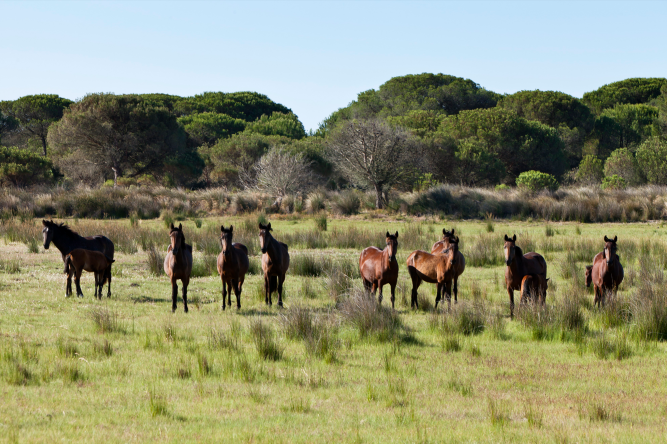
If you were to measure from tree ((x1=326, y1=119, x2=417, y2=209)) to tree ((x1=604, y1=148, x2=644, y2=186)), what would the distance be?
60.3 ft

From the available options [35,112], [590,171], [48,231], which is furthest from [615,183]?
[35,112]

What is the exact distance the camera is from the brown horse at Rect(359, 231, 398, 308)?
11016mm

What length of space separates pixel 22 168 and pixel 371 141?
79.1ft

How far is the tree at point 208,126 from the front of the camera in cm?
6197

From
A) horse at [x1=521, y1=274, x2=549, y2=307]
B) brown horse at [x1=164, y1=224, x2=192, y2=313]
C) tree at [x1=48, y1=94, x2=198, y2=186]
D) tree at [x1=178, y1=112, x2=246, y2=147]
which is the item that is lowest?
horse at [x1=521, y1=274, x2=549, y2=307]

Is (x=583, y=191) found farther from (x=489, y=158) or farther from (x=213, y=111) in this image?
(x=213, y=111)

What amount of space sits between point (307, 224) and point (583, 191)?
1666cm

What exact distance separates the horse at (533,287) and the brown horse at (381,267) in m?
2.25

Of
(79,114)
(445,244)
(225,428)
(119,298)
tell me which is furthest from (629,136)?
(225,428)

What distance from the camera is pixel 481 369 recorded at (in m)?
7.58

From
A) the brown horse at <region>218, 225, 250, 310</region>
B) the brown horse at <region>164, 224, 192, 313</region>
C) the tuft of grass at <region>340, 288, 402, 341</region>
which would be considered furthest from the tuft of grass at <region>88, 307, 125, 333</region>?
the tuft of grass at <region>340, 288, 402, 341</region>

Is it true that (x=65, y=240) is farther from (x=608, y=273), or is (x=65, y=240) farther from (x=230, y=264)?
(x=608, y=273)

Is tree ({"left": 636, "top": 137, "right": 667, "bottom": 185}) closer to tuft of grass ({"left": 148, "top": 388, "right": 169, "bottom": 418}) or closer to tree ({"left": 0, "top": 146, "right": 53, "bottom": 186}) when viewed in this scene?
tree ({"left": 0, "top": 146, "right": 53, "bottom": 186})

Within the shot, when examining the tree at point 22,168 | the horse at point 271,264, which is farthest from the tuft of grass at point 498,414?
the tree at point 22,168
